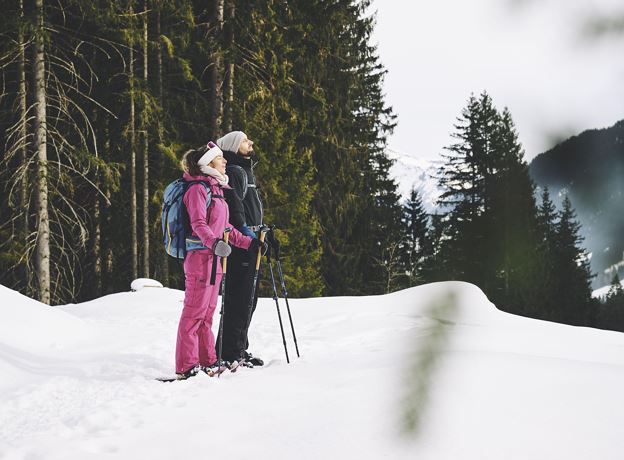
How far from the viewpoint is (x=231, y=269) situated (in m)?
5.04

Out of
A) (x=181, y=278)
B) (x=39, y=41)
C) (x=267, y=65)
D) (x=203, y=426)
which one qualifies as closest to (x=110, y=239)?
(x=181, y=278)

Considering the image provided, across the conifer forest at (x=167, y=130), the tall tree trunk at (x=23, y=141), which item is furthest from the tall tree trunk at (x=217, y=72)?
the tall tree trunk at (x=23, y=141)

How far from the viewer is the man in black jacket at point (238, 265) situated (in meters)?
4.93

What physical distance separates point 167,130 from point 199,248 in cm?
1294

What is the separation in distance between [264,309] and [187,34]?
1032 centimetres

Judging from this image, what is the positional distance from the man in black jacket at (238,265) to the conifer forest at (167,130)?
514 cm

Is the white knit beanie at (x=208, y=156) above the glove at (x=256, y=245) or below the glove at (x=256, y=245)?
above

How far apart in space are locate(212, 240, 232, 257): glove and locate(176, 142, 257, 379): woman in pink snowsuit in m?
0.05

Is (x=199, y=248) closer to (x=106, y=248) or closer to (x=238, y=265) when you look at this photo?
(x=238, y=265)

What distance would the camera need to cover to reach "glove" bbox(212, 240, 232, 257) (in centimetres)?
429

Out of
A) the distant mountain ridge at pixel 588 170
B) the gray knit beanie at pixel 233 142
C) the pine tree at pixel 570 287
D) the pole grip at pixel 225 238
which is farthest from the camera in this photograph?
the pine tree at pixel 570 287

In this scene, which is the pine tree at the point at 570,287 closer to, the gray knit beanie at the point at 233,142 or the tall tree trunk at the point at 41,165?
the tall tree trunk at the point at 41,165

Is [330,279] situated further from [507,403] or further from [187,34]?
[507,403]

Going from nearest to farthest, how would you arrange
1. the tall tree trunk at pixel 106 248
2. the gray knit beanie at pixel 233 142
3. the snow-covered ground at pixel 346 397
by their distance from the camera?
the snow-covered ground at pixel 346 397
the gray knit beanie at pixel 233 142
the tall tree trunk at pixel 106 248
